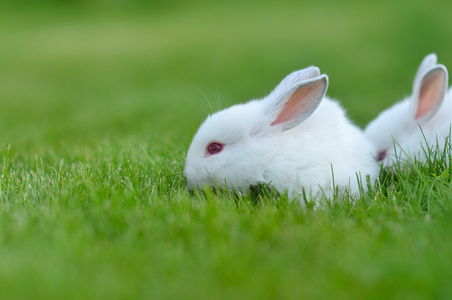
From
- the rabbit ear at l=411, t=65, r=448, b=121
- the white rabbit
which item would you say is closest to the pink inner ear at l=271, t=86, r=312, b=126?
the white rabbit

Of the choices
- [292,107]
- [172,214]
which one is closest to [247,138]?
[292,107]

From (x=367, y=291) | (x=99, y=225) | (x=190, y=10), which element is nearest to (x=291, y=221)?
(x=367, y=291)

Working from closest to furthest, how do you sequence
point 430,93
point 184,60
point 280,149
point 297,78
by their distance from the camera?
1. point 280,149
2. point 297,78
3. point 430,93
4. point 184,60

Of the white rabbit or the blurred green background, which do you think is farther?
the blurred green background

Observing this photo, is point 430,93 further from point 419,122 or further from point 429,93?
point 419,122

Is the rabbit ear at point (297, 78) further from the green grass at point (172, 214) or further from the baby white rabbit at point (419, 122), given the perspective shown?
the baby white rabbit at point (419, 122)

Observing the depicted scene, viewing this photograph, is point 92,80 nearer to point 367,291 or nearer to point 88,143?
point 88,143

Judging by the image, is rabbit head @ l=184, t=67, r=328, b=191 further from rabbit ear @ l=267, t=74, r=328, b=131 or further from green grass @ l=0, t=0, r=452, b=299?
green grass @ l=0, t=0, r=452, b=299
